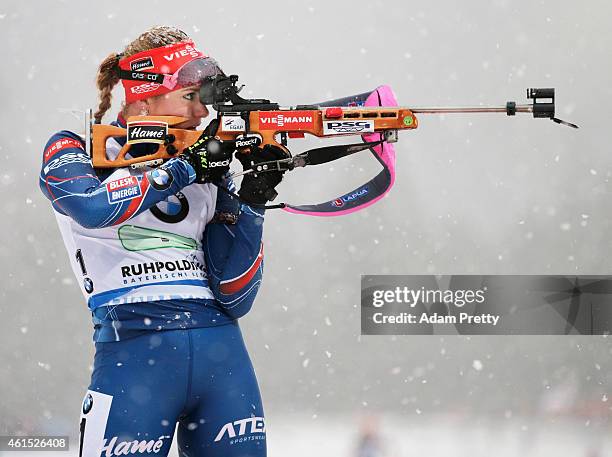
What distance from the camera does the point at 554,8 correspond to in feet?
9.29

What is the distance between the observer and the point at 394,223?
9.23 feet

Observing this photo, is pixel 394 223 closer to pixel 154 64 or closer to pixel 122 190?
pixel 154 64

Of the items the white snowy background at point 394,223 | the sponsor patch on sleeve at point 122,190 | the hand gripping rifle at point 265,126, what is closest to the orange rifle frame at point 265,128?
the hand gripping rifle at point 265,126

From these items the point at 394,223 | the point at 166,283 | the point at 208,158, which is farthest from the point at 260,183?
the point at 394,223

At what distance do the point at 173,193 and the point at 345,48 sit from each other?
161cm

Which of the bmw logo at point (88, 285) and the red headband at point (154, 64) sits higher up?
the red headband at point (154, 64)

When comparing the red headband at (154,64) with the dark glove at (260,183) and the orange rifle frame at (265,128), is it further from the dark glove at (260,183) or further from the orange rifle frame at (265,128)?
the dark glove at (260,183)

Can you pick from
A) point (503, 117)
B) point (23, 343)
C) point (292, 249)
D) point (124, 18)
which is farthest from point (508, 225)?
point (23, 343)

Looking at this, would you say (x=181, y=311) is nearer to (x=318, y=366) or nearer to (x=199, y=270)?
(x=199, y=270)

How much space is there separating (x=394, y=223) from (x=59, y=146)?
1.58 metres

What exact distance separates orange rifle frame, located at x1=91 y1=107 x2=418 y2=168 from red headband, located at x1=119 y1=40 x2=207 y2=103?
0.08 m

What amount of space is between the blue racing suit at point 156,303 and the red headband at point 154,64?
11cm

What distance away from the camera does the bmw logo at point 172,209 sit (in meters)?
1.45

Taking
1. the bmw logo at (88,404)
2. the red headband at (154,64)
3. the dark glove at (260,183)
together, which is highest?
the red headband at (154,64)
